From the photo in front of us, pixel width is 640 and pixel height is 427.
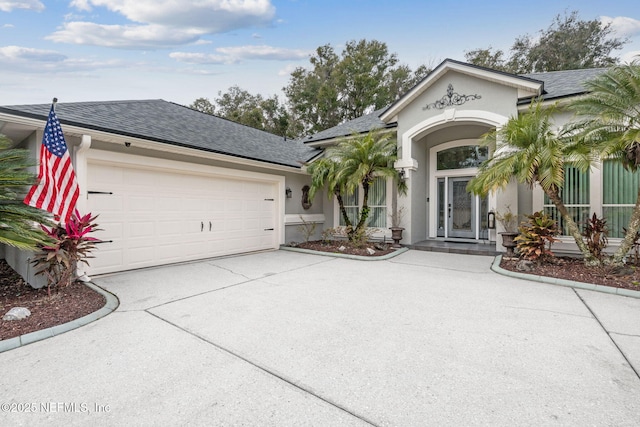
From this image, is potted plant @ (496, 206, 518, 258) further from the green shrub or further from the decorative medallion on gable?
the decorative medallion on gable

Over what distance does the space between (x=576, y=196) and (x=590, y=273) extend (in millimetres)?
2858

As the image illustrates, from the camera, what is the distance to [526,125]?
21.2ft

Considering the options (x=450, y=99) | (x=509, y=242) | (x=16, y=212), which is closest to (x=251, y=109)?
(x=450, y=99)

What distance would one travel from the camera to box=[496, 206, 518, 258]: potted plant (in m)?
7.87

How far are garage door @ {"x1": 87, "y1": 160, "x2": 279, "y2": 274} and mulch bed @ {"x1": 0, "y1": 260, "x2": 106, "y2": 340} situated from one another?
3.72 ft

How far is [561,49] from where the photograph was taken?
21047mm

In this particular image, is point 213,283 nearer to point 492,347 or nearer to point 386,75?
point 492,347

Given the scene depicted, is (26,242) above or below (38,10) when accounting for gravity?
below

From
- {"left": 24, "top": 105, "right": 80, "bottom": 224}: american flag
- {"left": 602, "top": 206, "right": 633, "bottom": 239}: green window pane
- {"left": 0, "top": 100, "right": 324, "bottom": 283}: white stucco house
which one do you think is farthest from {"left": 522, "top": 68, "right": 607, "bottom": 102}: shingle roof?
{"left": 24, "top": 105, "right": 80, "bottom": 224}: american flag

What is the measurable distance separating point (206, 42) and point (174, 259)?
421 inches

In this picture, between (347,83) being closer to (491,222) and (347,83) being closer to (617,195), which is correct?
(491,222)

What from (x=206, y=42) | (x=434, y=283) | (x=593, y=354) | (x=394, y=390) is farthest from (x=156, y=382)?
(x=206, y=42)

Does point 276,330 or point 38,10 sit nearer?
point 276,330

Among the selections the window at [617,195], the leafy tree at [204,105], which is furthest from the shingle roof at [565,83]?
the leafy tree at [204,105]
